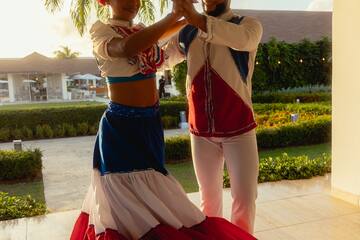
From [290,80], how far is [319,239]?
1406cm

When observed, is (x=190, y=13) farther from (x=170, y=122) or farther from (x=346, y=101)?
(x=170, y=122)

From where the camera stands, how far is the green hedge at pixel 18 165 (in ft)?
18.9

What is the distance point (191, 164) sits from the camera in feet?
21.3

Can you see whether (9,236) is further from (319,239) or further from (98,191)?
(319,239)

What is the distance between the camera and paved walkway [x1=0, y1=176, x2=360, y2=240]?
9.17ft

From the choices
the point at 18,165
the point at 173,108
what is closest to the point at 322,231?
the point at 18,165

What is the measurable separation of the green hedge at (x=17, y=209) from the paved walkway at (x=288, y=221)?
261 millimetres

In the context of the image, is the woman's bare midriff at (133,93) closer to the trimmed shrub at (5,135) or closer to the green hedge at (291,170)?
the green hedge at (291,170)

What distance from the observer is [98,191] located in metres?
1.70

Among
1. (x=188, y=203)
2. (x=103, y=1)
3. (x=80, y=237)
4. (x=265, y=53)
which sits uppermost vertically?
(x=265, y=53)

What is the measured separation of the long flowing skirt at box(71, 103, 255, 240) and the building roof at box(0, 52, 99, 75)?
2482 cm

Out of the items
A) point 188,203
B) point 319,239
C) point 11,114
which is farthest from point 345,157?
point 11,114

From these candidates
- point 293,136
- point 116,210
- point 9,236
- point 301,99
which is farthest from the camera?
point 301,99

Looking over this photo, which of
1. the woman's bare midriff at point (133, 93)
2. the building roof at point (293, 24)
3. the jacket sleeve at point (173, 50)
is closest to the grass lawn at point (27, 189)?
the jacket sleeve at point (173, 50)
